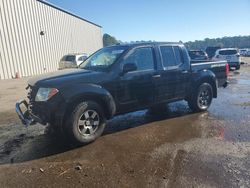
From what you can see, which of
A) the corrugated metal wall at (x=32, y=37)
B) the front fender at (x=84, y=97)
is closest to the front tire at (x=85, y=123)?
the front fender at (x=84, y=97)

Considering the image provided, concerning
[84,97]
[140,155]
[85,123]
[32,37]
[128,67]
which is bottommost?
[140,155]

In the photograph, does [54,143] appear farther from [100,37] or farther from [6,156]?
[100,37]

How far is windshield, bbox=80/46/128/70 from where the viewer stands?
579 cm

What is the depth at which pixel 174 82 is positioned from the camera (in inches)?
265

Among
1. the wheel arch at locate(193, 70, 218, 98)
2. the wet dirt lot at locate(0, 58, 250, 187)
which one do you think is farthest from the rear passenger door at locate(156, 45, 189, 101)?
the wet dirt lot at locate(0, 58, 250, 187)

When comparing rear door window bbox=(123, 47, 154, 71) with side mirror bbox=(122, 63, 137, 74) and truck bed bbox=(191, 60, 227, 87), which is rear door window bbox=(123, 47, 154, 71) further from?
truck bed bbox=(191, 60, 227, 87)

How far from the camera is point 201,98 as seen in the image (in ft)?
24.9

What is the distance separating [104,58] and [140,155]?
260cm

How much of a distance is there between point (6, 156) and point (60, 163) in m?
1.14

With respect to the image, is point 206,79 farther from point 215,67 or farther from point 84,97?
point 84,97

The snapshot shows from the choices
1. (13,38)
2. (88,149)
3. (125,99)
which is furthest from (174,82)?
(13,38)

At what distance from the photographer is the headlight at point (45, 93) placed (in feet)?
15.6

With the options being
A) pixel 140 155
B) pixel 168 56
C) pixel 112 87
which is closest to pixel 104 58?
pixel 112 87

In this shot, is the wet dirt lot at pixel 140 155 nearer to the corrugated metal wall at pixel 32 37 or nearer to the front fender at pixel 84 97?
the front fender at pixel 84 97
